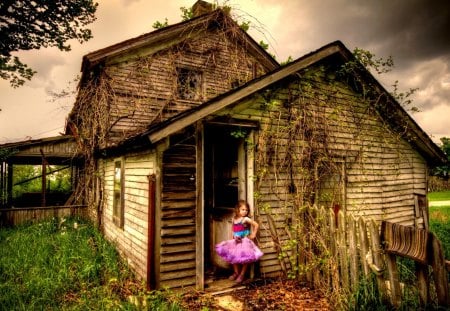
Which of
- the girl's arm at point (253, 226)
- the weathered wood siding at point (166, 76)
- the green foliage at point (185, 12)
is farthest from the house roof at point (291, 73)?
the green foliage at point (185, 12)

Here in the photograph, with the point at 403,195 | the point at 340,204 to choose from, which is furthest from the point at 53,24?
the point at 403,195

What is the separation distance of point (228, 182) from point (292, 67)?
3.11 meters

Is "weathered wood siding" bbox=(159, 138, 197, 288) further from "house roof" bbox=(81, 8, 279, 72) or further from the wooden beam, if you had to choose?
"house roof" bbox=(81, 8, 279, 72)

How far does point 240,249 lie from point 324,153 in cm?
322

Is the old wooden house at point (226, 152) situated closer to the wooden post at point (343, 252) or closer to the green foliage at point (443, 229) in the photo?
the green foliage at point (443, 229)

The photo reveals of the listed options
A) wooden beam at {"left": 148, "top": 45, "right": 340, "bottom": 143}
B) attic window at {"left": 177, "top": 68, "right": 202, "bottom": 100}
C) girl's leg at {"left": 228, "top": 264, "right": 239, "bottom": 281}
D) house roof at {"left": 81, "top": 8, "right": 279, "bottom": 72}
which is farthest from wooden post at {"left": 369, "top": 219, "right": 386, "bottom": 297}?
house roof at {"left": 81, "top": 8, "right": 279, "bottom": 72}

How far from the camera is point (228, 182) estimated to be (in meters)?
7.18

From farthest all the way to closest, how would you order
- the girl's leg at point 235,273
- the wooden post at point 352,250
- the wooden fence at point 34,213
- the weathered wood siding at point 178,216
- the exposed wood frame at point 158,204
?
the wooden fence at point 34,213, the girl's leg at point 235,273, the weathered wood siding at point 178,216, the exposed wood frame at point 158,204, the wooden post at point 352,250

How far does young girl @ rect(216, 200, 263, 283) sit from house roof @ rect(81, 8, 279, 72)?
7.37m

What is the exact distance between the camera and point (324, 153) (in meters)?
7.16

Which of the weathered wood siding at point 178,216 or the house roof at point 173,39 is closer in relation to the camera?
the weathered wood siding at point 178,216

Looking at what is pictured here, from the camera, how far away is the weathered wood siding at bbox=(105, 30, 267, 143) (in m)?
10.1

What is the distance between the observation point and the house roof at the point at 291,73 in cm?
497

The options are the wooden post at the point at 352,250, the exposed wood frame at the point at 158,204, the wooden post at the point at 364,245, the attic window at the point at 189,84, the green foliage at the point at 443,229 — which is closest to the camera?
the wooden post at the point at 364,245
